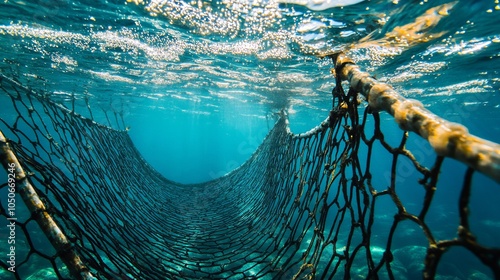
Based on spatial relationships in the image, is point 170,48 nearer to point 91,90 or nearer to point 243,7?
point 243,7

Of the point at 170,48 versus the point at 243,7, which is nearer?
the point at 243,7

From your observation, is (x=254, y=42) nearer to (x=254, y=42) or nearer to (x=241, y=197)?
(x=254, y=42)

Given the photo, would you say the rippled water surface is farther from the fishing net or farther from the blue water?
the fishing net

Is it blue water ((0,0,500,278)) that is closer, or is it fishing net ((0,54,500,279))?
fishing net ((0,54,500,279))

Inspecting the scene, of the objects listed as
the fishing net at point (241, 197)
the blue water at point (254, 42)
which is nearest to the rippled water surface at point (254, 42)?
the blue water at point (254, 42)

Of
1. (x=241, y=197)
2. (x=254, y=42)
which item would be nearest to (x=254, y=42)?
(x=254, y=42)

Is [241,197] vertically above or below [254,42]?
below

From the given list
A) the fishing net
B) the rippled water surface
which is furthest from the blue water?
the fishing net

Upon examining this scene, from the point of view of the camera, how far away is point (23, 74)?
15289 millimetres

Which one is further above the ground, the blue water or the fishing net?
the blue water

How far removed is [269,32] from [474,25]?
5974mm

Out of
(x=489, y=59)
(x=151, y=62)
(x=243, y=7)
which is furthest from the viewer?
(x=151, y=62)

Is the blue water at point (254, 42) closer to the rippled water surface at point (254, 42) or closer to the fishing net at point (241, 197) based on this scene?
the rippled water surface at point (254, 42)

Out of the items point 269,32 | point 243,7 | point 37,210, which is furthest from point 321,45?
point 37,210
